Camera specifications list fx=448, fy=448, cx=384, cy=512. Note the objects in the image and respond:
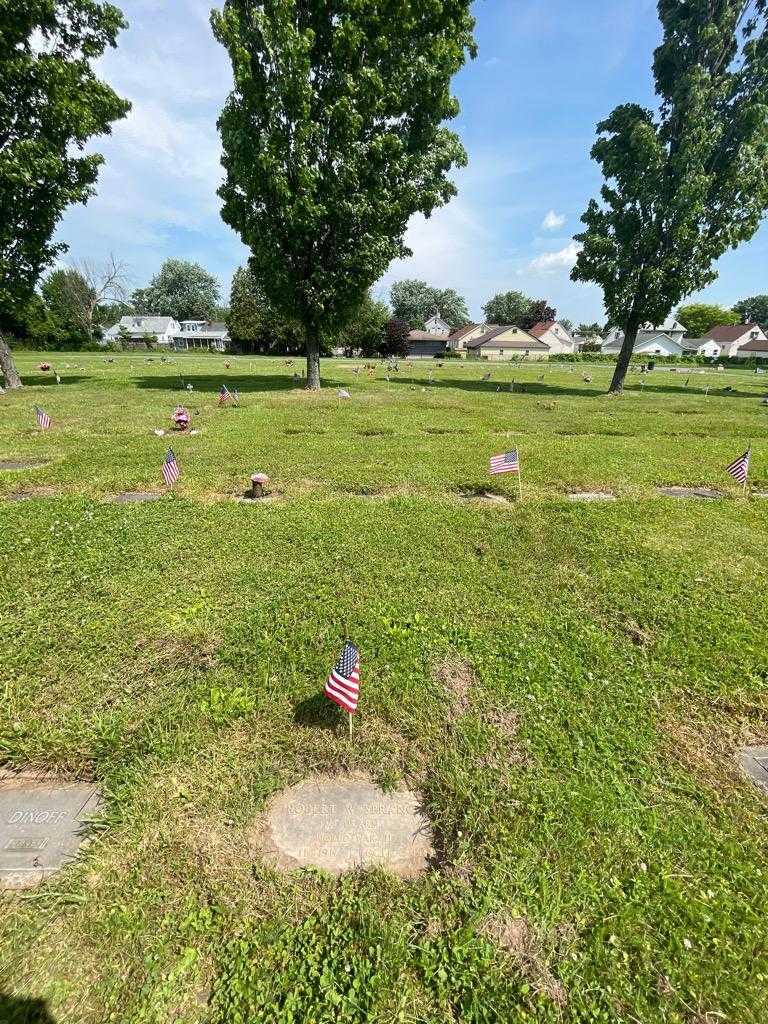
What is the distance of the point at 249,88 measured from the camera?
46.0ft

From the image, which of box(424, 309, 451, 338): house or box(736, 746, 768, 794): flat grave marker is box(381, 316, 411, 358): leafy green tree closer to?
box(424, 309, 451, 338): house

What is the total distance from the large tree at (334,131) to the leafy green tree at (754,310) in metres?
122

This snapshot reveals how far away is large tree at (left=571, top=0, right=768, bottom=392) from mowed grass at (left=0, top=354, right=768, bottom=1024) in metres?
18.1

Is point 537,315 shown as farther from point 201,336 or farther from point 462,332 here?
point 201,336

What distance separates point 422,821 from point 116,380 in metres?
23.2

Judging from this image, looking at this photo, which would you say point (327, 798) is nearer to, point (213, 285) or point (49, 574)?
point (49, 574)

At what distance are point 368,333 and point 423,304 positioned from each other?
5198cm

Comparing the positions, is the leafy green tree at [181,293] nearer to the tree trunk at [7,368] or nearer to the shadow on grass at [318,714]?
the tree trunk at [7,368]

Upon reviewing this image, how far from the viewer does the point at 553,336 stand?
250 feet

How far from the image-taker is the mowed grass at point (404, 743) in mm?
1765

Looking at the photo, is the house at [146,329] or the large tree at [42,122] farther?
the house at [146,329]

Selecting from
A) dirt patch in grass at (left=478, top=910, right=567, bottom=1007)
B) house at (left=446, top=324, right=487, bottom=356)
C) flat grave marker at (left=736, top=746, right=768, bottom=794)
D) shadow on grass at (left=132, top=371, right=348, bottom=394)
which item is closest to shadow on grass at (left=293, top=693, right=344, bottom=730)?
dirt patch in grass at (left=478, top=910, right=567, bottom=1007)

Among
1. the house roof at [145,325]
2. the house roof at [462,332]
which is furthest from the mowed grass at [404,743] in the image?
the house roof at [145,325]

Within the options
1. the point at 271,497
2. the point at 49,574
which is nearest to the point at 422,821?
the point at 49,574
